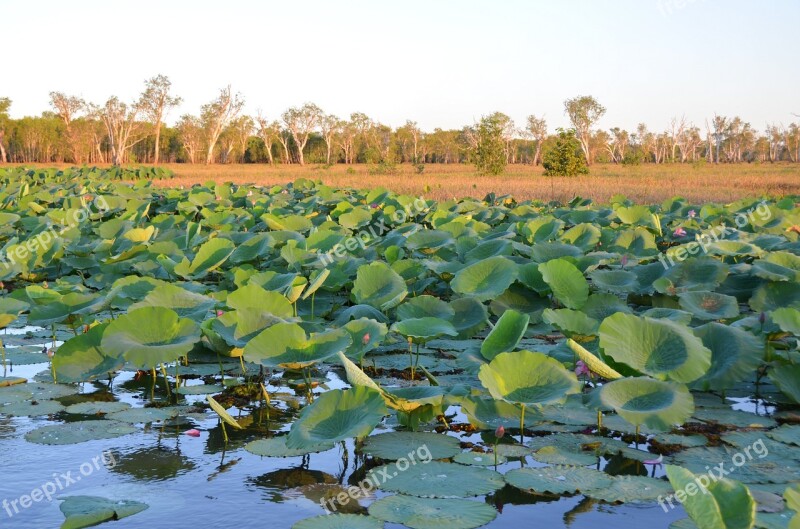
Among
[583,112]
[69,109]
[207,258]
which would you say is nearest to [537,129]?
[583,112]

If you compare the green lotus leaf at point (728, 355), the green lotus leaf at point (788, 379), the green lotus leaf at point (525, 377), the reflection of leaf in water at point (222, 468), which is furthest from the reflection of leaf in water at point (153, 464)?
the green lotus leaf at point (788, 379)

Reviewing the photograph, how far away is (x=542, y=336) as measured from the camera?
409cm

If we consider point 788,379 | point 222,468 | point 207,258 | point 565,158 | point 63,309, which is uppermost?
point 565,158

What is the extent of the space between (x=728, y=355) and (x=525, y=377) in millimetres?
938

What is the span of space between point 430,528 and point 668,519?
0.68m

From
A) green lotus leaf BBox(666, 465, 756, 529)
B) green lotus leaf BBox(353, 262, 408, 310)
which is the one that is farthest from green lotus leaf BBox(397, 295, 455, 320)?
green lotus leaf BBox(666, 465, 756, 529)

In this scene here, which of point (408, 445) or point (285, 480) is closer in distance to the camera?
point (285, 480)

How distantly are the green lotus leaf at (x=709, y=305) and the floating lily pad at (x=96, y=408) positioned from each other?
8.41 feet

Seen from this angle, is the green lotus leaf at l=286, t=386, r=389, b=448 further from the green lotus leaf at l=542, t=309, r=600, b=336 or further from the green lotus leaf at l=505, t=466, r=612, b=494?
the green lotus leaf at l=542, t=309, r=600, b=336

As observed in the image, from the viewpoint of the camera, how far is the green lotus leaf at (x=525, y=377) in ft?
7.54

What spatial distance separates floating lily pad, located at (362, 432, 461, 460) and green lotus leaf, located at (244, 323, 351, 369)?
344 millimetres

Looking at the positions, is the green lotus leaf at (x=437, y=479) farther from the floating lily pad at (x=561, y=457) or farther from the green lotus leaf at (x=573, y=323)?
the green lotus leaf at (x=573, y=323)

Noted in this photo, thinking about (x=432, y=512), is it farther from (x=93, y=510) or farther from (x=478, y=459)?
(x=93, y=510)

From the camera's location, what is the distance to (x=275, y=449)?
7.95 feet
